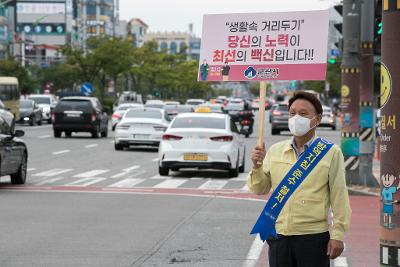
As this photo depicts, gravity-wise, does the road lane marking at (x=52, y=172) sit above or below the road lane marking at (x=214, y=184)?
below

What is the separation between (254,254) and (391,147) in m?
4.79

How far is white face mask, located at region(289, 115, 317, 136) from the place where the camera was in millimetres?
6016

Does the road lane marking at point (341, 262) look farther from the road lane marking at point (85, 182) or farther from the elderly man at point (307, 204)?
the road lane marking at point (85, 182)

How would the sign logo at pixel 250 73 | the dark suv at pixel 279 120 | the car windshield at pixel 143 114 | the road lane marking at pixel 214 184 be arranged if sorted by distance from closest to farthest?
the sign logo at pixel 250 73 < the road lane marking at pixel 214 184 < the car windshield at pixel 143 114 < the dark suv at pixel 279 120

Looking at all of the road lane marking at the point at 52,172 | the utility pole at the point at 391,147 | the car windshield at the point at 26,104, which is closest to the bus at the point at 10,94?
the car windshield at the point at 26,104

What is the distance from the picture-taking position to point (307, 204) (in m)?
6.02

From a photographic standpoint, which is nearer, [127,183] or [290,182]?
[290,182]

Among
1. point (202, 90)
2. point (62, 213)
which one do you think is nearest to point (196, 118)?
point (62, 213)

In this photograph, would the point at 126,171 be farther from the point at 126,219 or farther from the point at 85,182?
the point at 126,219

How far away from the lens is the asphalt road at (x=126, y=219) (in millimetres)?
10781

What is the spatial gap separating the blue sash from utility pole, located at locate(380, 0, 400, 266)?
0.48 meters

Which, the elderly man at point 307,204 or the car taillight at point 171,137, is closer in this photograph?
the elderly man at point 307,204

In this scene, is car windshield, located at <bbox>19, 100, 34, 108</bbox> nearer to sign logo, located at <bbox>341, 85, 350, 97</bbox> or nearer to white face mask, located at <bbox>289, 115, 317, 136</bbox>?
sign logo, located at <bbox>341, 85, 350, 97</bbox>

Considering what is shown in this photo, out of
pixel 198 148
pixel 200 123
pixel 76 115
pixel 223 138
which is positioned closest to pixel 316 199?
pixel 198 148
